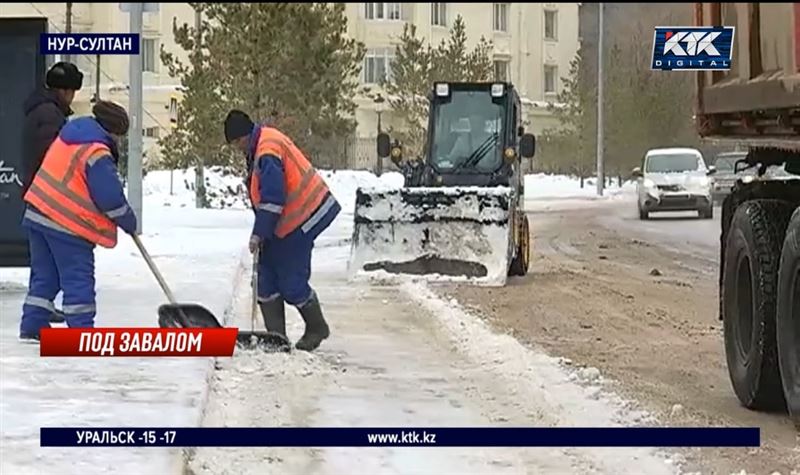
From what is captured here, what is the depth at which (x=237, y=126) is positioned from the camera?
8.52 meters

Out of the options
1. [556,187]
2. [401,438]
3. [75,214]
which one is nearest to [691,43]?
[401,438]

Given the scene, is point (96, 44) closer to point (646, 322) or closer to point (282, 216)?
point (282, 216)

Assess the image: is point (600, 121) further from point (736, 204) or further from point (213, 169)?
point (213, 169)

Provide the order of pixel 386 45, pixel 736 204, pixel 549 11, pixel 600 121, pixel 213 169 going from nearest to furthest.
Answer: pixel 736 204 → pixel 549 11 → pixel 386 45 → pixel 600 121 → pixel 213 169

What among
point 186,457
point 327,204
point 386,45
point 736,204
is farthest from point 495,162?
point 186,457

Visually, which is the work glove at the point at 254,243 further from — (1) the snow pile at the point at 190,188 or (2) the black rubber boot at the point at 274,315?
(1) the snow pile at the point at 190,188

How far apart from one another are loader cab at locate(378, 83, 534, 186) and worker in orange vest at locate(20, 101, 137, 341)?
7342mm

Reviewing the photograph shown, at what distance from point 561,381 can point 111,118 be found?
3.00m

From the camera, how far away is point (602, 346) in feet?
33.1

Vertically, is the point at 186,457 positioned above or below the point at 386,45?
below

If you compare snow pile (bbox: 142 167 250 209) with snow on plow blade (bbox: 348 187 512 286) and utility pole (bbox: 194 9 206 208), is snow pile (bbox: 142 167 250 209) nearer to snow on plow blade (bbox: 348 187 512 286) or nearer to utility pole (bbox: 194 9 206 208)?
utility pole (bbox: 194 9 206 208)

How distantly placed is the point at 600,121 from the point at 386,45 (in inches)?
120
